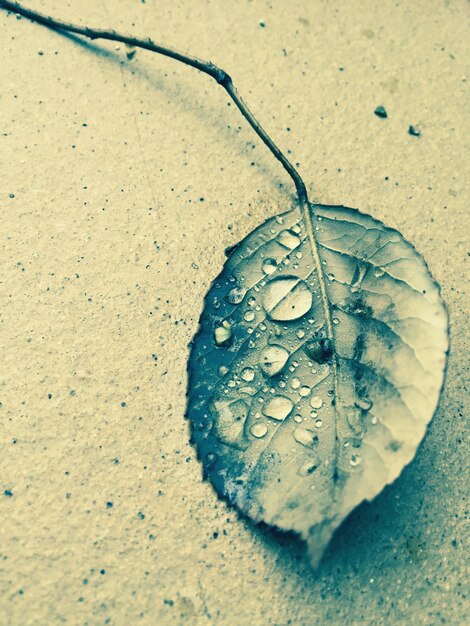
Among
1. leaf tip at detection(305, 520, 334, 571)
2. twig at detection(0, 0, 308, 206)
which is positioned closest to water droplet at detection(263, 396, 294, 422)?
leaf tip at detection(305, 520, 334, 571)

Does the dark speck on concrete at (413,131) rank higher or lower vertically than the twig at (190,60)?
higher

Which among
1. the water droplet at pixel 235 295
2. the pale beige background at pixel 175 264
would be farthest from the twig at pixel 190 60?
the water droplet at pixel 235 295

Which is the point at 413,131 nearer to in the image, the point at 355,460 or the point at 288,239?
the point at 288,239

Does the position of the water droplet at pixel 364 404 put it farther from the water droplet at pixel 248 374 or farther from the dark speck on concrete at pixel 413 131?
the dark speck on concrete at pixel 413 131

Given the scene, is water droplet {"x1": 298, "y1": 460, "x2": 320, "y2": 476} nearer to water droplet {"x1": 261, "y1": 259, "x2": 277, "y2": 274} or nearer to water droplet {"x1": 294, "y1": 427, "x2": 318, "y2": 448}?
water droplet {"x1": 294, "y1": 427, "x2": 318, "y2": 448}

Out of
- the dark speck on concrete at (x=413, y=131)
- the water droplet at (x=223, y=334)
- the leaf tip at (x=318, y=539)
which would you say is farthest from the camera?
the dark speck on concrete at (x=413, y=131)

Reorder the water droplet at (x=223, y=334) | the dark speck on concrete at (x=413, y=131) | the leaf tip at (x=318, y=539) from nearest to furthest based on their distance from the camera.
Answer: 1. the leaf tip at (x=318, y=539)
2. the water droplet at (x=223, y=334)
3. the dark speck on concrete at (x=413, y=131)
